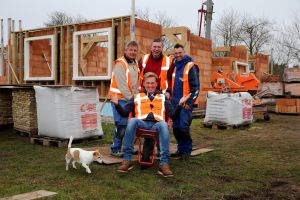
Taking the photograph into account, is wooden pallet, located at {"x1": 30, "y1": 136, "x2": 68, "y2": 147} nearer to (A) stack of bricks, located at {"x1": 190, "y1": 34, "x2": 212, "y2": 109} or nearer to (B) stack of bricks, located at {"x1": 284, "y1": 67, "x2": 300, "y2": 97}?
(A) stack of bricks, located at {"x1": 190, "y1": 34, "x2": 212, "y2": 109}

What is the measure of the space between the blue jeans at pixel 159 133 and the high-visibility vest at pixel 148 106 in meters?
0.12

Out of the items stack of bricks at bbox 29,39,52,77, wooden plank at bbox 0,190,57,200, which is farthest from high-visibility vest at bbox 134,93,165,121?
stack of bricks at bbox 29,39,52,77

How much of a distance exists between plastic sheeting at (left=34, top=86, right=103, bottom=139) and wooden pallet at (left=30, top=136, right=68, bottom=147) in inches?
3.9

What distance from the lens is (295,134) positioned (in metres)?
9.60

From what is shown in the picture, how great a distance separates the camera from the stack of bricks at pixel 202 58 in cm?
1502

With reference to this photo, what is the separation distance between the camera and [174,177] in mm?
4859

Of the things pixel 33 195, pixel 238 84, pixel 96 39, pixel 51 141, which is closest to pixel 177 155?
pixel 51 141

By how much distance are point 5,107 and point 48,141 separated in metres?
2.52

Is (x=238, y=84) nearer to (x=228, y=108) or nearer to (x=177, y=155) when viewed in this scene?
(x=228, y=108)

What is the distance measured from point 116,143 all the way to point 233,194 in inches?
93.0

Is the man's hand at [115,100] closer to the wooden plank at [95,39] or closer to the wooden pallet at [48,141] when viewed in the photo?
the wooden pallet at [48,141]

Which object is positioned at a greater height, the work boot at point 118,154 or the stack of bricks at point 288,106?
the stack of bricks at point 288,106

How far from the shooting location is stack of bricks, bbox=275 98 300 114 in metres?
15.7

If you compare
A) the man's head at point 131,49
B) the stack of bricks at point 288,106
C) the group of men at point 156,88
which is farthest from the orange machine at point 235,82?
the man's head at point 131,49
